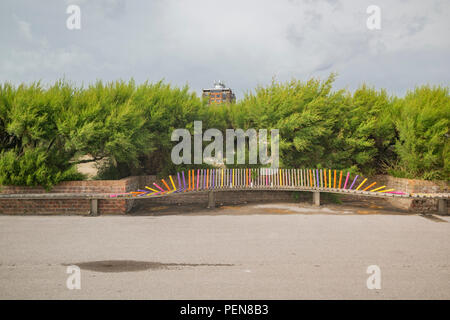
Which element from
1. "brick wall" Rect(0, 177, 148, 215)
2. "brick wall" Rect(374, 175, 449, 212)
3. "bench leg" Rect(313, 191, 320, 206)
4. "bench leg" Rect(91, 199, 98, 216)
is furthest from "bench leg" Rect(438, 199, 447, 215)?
"bench leg" Rect(91, 199, 98, 216)

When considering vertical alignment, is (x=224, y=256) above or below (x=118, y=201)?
below

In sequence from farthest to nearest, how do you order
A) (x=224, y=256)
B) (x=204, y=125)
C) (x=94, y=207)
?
1. (x=204, y=125)
2. (x=94, y=207)
3. (x=224, y=256)

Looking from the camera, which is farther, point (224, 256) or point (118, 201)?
point (118, 201)

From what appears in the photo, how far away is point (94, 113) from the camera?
363 inches

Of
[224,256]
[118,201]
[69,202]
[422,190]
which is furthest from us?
[422,190]

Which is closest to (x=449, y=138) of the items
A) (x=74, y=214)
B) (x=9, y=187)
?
(x=74, y=214)

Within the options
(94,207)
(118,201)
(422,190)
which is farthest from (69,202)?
(422,190)

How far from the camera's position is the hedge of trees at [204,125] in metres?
9.05

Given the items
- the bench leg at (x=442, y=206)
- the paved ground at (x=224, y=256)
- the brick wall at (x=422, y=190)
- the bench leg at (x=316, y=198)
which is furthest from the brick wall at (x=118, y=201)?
the bench leg at (x=316, y=198)

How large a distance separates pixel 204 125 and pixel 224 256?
7508 millimetres

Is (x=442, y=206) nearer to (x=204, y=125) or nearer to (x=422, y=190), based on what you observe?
(x=422, y=190)

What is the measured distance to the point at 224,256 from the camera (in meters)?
5.14

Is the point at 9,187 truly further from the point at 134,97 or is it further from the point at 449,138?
the point at 449,138
